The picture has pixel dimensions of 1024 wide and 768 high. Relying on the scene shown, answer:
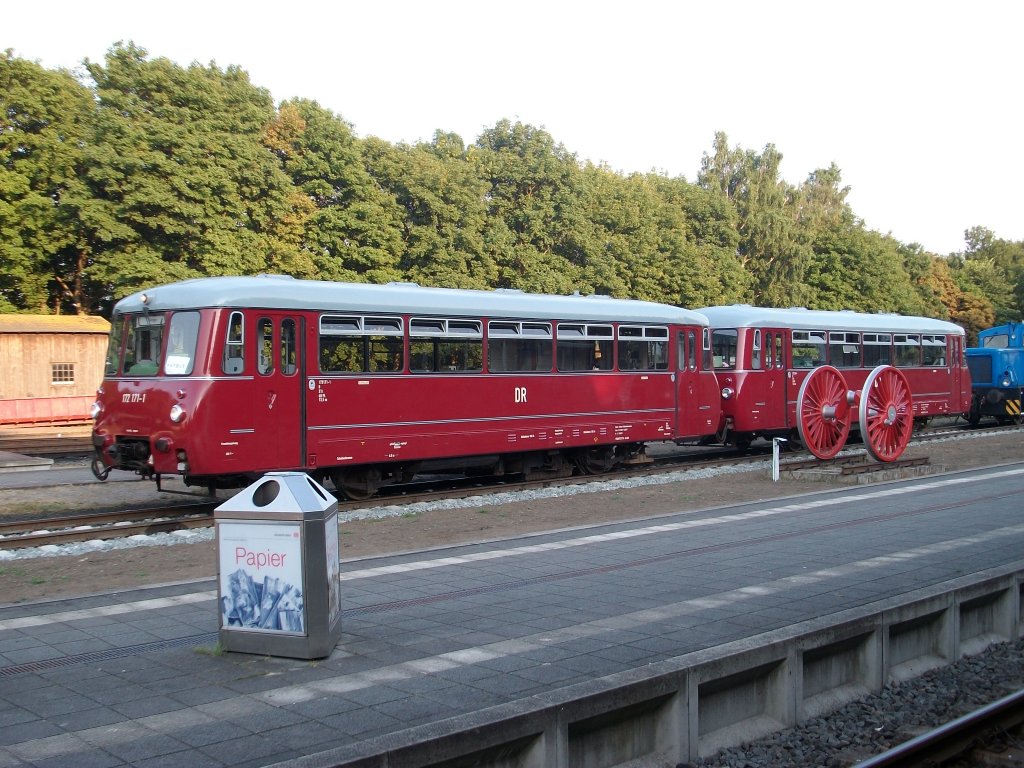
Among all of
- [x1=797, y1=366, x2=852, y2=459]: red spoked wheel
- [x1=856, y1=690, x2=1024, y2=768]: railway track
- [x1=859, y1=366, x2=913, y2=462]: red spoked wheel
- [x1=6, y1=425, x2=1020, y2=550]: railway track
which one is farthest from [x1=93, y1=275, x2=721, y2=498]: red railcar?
[x1=856, y1=690, x2=1024, y2=768]: railway track

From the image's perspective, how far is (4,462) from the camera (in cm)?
2214

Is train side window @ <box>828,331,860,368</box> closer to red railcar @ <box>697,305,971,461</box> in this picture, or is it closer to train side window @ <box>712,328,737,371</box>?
red railcar @ <box>697,305,971,461</box>

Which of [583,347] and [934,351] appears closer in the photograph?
[583,347]

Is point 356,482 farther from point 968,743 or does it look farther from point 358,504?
point 968,743

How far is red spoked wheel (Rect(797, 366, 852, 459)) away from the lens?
1977cm

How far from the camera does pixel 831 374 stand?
813 inches

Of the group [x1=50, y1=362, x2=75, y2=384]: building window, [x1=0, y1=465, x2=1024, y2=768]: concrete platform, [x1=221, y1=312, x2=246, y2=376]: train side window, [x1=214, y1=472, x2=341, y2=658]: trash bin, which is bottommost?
[x1=0, y1=465, x2=1024, y2=768]: concrete platform

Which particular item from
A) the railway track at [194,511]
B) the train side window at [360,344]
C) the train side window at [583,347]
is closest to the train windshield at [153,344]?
the train side window at [360,344]

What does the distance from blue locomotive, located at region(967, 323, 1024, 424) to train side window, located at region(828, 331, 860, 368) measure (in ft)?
36.5

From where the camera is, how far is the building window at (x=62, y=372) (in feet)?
110

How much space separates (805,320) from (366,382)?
13.6m

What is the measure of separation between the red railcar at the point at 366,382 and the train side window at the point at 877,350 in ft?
29.6

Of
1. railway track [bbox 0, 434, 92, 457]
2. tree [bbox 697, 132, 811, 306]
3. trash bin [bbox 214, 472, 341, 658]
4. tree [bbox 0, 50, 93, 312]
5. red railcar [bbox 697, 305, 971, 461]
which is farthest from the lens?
tree [bbox 697, 132, 811, 306]

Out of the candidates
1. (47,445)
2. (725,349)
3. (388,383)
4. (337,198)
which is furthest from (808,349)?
(337,198)
